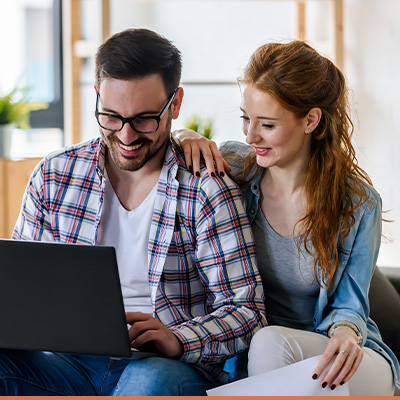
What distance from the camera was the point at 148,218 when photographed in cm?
167

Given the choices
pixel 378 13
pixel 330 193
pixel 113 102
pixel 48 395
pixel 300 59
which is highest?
pixel 378 13

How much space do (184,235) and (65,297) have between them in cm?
49

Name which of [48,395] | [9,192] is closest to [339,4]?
[9,192]

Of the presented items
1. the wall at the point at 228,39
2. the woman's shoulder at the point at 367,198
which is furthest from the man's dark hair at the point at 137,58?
the wall at the point at 228,39

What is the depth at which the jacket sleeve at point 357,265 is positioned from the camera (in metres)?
1.64

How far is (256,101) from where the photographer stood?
164 centimetres

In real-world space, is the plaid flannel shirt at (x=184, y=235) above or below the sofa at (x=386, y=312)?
above

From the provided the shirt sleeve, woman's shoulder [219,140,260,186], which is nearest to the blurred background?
the shirt sleeve

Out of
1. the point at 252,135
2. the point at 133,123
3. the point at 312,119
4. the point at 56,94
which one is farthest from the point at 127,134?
the point at 56,94

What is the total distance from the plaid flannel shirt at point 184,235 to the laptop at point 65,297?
1.02 feet

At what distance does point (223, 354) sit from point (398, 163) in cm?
221

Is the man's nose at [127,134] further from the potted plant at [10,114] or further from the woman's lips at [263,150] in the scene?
the potted plant at [10,114]

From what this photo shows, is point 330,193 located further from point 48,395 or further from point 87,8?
point 87,8

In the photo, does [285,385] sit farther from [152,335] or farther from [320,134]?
[320,134]
